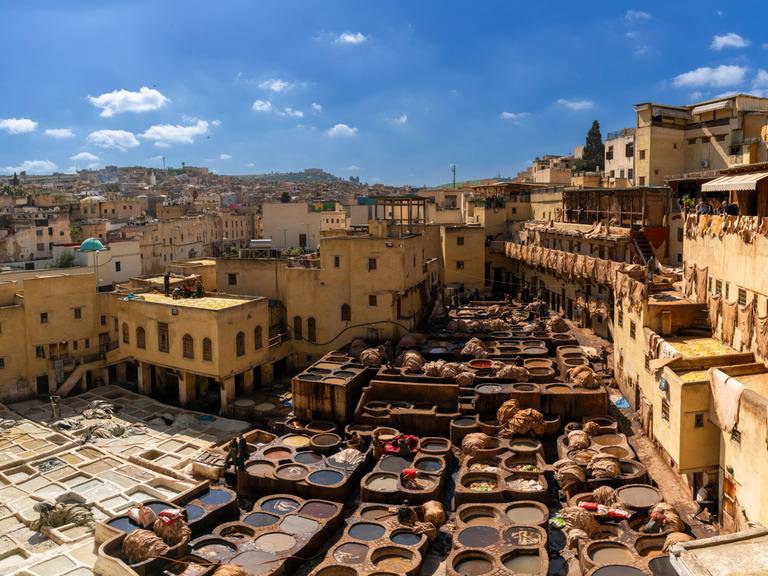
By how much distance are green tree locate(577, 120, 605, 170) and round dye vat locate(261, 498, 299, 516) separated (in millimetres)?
58395

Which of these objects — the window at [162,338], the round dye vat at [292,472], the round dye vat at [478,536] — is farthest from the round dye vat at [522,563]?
the window at [162,338]

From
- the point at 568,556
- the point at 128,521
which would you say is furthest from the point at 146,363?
the point at 568,556

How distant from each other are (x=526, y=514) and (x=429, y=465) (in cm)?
471

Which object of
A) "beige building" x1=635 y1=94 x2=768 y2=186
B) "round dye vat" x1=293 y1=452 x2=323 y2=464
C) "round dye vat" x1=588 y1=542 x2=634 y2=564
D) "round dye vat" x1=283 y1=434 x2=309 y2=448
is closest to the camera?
"round dye vat" x1=588 y1=542 x2=634 y2=564

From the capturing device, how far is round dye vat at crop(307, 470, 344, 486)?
22906 millimetres

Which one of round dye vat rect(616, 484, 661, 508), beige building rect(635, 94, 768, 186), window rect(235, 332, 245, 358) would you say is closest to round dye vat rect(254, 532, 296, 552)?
round dye vat rect(616, 484, 661, 508)

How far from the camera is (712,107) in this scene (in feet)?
140

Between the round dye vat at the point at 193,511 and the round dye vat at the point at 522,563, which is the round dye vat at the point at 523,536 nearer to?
the round dye vat at the point at 522,563

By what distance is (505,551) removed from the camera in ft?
58.7

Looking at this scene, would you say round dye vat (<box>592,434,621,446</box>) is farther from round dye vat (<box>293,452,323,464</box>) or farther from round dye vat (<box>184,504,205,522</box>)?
round dye vat (<box>184,504,205,522</box>)

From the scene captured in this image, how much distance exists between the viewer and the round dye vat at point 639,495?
19609 millimetres

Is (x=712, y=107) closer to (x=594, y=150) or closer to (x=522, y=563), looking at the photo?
(x=594, y=150)

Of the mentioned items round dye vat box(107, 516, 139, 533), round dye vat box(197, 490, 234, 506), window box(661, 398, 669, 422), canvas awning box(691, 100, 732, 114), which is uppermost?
canvas awning box(691, 100, 732, 114)

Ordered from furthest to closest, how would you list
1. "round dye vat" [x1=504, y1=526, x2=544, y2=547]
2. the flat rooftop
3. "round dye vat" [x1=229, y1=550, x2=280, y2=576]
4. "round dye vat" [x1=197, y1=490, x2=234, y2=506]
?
the flat rooftop < "round dye vat" [x1=197, y1=490, x2=234, y2=506] < "round dye vat" [x1=504, y1=526, x2=544, y2=547] < "round dye vat" [x1=229, y1=550, x2=280, y2=576]
